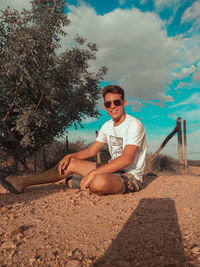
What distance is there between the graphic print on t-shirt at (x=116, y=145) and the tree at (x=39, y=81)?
4.96 meters

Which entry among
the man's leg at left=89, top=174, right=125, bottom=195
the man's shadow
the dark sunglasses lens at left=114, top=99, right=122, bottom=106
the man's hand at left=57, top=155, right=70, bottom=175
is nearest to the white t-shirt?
the dark sunglasses lens at left=114, top=99, right=122, bottom=106

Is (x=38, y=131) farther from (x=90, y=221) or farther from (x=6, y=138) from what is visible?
(x=90, y=221)

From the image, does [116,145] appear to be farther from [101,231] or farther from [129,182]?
[101,231]

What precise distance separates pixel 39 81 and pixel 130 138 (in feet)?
19.1

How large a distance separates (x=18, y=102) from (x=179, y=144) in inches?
278

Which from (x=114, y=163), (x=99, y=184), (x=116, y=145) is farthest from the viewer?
(x=116, y=145)

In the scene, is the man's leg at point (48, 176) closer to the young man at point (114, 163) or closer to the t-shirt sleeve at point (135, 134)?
the young man at point (114, 163)

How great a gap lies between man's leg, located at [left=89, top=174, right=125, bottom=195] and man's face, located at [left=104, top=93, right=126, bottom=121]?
1.05 meters

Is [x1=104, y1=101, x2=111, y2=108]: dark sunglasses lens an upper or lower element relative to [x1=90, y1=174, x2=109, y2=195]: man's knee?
upper

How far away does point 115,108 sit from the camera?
3707 millimetres

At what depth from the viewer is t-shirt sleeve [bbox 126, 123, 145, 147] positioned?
11.2ft

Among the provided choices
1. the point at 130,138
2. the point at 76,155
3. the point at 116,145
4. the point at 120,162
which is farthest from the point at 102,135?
the point at 120,162

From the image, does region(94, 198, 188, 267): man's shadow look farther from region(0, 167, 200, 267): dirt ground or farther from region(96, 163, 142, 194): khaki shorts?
region(96, 163, 142, 194): khaki shorts

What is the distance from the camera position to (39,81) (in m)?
8.13
